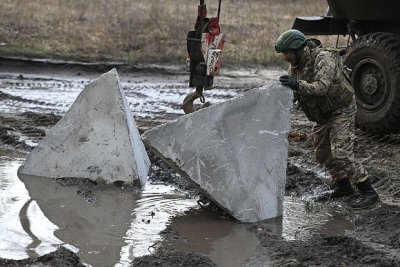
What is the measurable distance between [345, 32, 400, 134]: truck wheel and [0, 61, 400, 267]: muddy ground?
232mm

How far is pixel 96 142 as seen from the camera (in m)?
7.12

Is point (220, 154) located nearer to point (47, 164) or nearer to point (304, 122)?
point (47, 164)

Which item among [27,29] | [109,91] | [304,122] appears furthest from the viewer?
[27,29]

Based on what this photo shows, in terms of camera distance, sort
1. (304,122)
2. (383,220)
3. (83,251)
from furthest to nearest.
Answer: (304,122)
(383,220)
(83,251)

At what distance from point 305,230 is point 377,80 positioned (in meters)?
3.34

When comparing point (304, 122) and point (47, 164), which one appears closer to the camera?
point (47, 164)

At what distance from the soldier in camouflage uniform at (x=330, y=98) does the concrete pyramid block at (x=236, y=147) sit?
36 centimetres

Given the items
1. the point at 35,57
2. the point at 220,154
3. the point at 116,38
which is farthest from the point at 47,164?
the point at 116,38

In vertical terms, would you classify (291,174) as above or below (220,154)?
below

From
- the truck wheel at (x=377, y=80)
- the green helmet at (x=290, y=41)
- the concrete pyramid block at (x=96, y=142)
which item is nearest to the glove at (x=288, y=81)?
the green helmet at (x=290, y=41)

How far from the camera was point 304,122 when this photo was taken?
1045 centimetres

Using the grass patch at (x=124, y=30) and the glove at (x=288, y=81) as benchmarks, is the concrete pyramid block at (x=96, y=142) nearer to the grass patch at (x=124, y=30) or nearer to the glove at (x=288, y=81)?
the glove at (x=288, y=81)

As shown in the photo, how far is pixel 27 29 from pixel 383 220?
12755 millimetres

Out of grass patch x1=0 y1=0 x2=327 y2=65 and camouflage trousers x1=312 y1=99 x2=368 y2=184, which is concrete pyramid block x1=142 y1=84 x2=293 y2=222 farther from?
grass patch x1=0 y1=0 x2=327 y2=65
